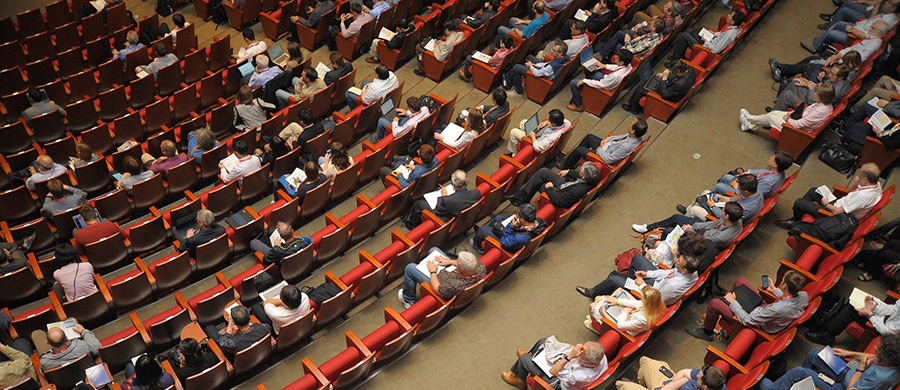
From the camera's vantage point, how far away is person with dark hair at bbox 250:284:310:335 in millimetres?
4461

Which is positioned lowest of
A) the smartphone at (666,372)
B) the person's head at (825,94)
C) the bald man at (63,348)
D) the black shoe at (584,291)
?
A: the black shoe at (584,291)

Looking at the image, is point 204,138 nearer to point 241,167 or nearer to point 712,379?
point 241,167

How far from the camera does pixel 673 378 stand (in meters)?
4.29

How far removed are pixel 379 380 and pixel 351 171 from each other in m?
1.85

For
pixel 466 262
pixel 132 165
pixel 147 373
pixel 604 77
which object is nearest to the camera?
pixel 147 373

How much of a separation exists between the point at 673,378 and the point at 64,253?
430cm

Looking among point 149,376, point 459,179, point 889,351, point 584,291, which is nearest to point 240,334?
point 149,376

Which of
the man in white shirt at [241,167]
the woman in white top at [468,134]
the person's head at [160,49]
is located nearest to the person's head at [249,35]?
the person's head at [160,49]

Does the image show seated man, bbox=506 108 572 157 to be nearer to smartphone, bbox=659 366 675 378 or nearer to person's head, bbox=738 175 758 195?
person's head, bbox=738 175 758 195

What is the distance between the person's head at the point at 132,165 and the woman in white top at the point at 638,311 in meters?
3.78

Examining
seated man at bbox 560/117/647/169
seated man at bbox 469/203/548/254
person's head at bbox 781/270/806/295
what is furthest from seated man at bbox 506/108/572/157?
person's head at bbox 781/270/806/295

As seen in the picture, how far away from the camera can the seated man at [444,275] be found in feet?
15.5

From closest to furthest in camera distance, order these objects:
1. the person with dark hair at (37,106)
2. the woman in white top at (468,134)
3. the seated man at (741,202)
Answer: the seated man at (741,202), the woman in white top at (468,134), the person with dark hair at (37,106)

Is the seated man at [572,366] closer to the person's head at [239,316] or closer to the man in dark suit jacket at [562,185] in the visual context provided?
the man in dark suit jacket at [562,185]
